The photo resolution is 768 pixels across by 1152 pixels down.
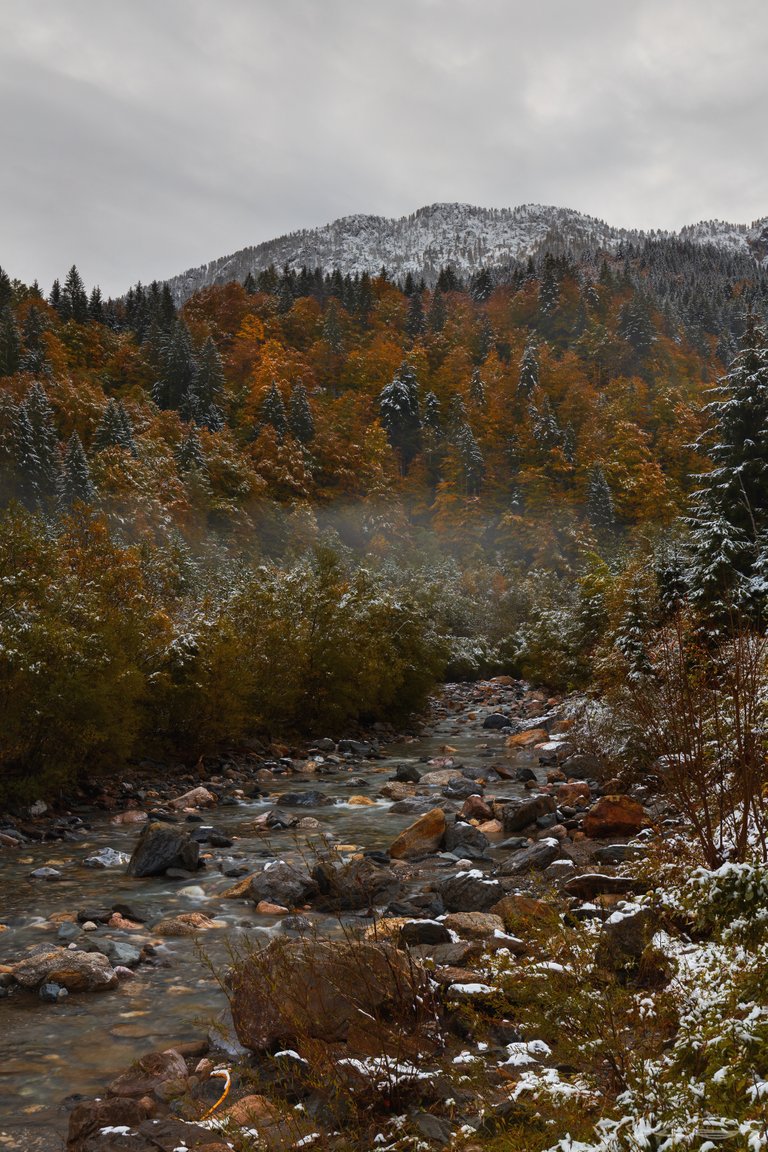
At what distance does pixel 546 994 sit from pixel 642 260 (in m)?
157

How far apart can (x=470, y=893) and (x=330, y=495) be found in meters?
56.5

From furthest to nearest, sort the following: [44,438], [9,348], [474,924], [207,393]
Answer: [207,393]
[9,348]
[44,438]
[474,924]

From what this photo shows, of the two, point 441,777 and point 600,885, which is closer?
point 600,885

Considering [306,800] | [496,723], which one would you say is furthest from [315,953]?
[496,723]

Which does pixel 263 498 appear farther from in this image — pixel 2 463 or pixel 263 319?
pixel 263 319

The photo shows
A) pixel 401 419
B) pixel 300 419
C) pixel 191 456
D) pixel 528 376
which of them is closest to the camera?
pixel 191 456

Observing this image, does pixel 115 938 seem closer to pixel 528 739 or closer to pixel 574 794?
pixel 574 794

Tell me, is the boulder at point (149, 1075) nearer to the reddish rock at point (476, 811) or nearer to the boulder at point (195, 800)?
the reddish rock at point (476, 811)

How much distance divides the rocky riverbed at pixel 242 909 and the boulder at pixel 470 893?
0.02 m

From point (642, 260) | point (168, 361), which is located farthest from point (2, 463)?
point (642, 260)

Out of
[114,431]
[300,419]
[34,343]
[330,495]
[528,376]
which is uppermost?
[34,343]

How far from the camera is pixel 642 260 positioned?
142 metres

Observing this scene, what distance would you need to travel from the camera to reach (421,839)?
11758 millimetres

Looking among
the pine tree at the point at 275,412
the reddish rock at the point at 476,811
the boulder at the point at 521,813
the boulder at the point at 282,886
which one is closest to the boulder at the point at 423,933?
the boulder at the point at 282,886
